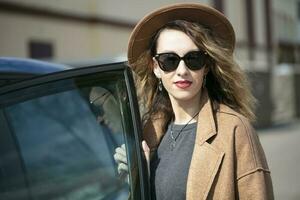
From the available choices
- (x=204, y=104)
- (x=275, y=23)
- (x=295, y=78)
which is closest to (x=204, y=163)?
(x=204, y=104)

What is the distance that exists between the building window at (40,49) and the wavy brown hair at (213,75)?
41.5ft

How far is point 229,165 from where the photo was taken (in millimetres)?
2018

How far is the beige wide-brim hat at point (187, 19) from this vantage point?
2.18 metres

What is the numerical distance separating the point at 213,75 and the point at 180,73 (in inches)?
6.3

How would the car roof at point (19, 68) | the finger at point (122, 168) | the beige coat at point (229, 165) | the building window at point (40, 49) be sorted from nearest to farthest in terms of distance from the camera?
the beige coat at point (229, 165) < the finger at point (122, 168) < the car roof at point (19, 68) < the building window at point (40, 49)

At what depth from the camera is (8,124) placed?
226cm

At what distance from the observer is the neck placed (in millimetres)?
2229

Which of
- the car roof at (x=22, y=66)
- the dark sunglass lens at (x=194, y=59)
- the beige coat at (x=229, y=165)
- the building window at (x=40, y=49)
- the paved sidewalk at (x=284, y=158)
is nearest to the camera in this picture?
the beige coat at (x=229, y=165)

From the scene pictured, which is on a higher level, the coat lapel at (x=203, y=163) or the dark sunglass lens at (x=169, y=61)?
the dark sunglass lens at (x=169, y=61)

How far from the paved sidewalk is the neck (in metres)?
5.57

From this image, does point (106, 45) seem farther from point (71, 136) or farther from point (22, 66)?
point (71, 136)

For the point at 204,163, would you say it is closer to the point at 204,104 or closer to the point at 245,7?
the point at 204,104

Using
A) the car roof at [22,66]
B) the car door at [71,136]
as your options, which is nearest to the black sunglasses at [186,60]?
the car door at [71,136]

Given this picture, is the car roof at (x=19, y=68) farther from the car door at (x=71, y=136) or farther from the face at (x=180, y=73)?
the face at (x=180, y=73)
